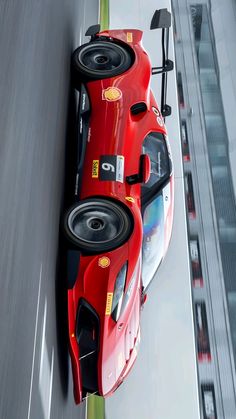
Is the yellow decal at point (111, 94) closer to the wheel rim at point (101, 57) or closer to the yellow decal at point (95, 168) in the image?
the wheel rim at point (101, 57)

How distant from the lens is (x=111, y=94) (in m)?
3.25

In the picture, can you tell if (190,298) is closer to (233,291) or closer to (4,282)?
(233,291)

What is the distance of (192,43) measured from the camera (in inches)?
248

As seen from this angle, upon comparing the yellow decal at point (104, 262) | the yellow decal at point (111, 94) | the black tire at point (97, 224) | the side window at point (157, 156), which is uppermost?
the yellow decal at point (111, 94)

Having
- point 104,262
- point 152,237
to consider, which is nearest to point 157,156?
point 152,237

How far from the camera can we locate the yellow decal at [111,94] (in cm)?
323

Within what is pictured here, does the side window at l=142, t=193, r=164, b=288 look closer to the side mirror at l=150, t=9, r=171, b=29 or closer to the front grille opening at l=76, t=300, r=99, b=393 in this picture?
the front grille opening at l=76, t=300, r=99, b=393

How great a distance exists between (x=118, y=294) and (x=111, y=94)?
125 cm

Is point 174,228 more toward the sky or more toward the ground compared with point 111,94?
more toward the ground

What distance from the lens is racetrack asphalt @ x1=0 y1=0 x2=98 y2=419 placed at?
1777 mm

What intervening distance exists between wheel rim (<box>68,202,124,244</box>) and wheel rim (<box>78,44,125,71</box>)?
1.08 m

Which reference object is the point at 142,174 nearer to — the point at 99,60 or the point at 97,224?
the point at 97,224

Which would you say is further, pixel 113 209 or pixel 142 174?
pixel 142 174

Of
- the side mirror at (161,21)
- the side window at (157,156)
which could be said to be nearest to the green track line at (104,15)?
the side mirror at (161,21)
